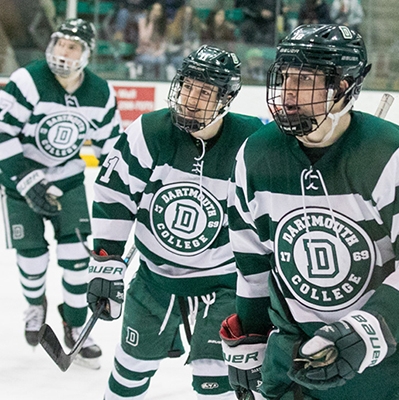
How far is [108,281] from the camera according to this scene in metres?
2.33

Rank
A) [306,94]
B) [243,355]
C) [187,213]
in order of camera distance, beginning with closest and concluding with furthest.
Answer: [306,94] → [243,355] → [187,213]

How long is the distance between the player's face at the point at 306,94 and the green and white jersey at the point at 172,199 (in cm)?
73

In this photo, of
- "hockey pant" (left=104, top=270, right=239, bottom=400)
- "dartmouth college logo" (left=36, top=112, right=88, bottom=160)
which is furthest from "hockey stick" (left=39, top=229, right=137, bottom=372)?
"dartmouth college logo" (left=36, top=112, right=88, bottom=160)

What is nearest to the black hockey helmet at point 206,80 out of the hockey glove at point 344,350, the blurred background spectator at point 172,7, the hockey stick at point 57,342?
the hockey stick at point 57,342

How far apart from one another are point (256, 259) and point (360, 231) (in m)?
0.26

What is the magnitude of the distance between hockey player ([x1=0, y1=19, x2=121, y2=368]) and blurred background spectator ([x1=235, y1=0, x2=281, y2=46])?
402 cm

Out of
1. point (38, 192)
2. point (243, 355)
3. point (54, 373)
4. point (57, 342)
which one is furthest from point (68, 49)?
point (243, 355)

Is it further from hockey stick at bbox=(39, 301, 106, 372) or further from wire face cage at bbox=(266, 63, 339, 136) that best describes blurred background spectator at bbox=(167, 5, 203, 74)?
wire face cage at bbox=(266, 63, 339, 136)

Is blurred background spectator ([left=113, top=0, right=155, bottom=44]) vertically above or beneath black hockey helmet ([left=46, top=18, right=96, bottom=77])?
beneath

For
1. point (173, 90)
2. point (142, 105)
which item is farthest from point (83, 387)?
point (142, 105)

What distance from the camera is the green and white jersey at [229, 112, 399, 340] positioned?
5.22 feet

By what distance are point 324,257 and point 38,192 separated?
6.20 feet

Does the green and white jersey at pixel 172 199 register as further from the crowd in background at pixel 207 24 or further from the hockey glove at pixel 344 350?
the crowd in background at pixel 207 24

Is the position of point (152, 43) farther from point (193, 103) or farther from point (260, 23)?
point (193, 103)
